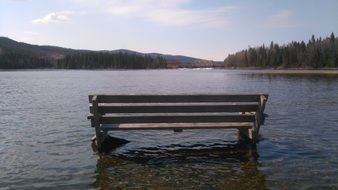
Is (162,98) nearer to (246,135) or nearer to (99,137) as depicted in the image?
(99,137)

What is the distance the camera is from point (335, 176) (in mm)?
10633

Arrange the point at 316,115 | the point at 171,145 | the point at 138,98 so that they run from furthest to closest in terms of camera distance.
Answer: the point at 316,115 < the point at 171,145 < the point at 138,98

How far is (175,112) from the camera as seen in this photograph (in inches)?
517

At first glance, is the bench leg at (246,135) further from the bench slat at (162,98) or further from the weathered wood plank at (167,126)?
the bench slat at (162,98)

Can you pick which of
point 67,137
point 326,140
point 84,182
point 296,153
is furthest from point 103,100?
point 326,140

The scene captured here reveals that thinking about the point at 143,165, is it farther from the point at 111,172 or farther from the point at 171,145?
the point at 171,145

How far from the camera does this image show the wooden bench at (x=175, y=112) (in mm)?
12922

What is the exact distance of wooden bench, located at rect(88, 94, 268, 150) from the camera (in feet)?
42.4

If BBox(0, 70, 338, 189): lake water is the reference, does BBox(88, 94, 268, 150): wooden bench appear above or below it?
above

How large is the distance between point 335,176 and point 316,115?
565 inches

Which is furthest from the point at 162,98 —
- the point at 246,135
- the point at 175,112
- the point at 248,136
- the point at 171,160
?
the point at 246,135

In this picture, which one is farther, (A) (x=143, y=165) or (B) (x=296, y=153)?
(B) (x=296, y=153)

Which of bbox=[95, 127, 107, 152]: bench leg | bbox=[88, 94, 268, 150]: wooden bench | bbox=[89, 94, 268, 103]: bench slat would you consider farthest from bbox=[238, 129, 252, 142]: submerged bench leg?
bbox=[95, 127, 107, 152]: bench leg

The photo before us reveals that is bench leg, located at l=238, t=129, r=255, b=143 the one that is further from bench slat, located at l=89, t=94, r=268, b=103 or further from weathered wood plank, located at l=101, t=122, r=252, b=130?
bench slat, located at l=89, t=94, r=268, b=103
